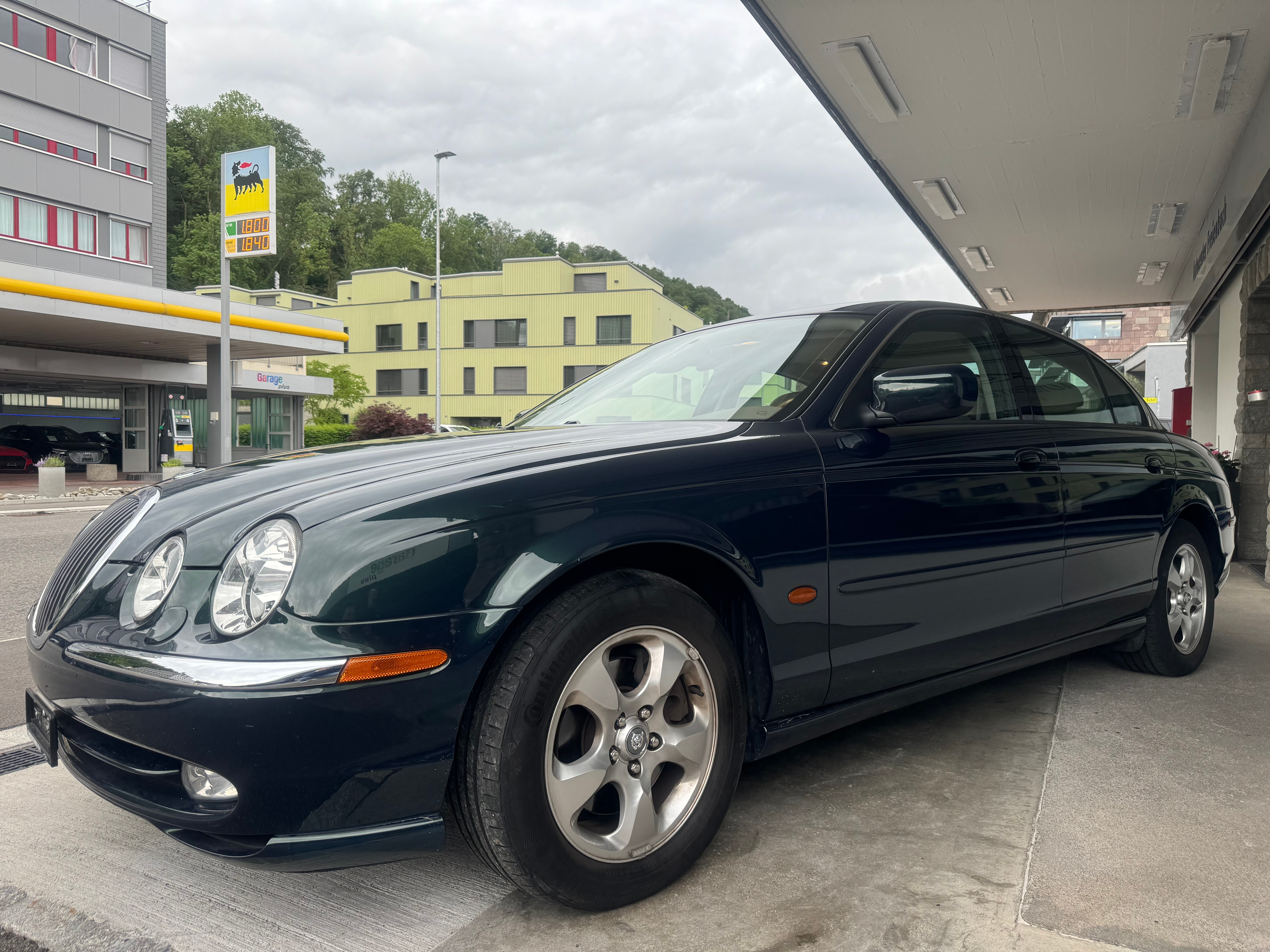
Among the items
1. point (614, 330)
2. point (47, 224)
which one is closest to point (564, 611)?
point (47, 224)

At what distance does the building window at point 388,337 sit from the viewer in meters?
52.2

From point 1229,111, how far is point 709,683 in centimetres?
775

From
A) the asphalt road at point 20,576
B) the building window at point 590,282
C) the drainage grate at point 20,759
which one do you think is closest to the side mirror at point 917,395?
the asphalt road at point 20,576

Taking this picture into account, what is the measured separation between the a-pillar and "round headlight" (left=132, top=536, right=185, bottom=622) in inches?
348

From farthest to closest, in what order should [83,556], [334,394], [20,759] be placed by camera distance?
1. [334,394]
2. [20,759]
3. [83,556]

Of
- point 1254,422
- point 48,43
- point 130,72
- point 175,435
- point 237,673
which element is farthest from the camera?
point 130,72

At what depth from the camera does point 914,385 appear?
106 inches

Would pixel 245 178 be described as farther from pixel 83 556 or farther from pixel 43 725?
pixel 43 725

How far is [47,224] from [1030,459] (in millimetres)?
33835

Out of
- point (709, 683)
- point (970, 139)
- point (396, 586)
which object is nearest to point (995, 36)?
point (970, 139)

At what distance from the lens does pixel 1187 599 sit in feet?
13.9

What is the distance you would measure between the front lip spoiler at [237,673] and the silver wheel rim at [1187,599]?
11.9 feet

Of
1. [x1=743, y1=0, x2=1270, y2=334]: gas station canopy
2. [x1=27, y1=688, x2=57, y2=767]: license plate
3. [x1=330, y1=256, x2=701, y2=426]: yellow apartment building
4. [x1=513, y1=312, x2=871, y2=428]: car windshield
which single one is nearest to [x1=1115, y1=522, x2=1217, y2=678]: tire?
[x1=513, y1=312, x2=871, y2=428]: car windshield

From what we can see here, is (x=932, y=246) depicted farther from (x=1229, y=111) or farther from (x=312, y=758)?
(x=312, y=758)
